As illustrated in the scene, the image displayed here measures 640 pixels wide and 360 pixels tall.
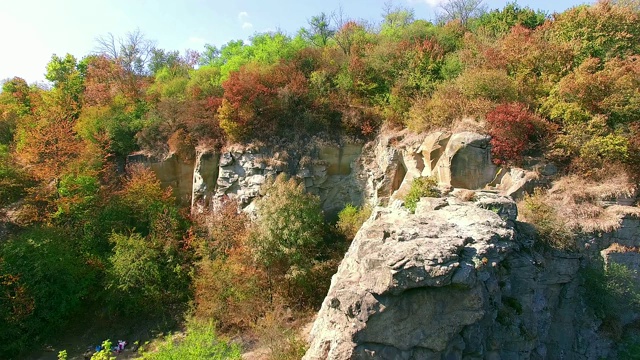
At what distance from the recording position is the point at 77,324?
20859mm

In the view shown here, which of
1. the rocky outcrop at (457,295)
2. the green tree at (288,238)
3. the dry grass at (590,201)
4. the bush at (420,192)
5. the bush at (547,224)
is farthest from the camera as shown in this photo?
the green tree at (288,238)

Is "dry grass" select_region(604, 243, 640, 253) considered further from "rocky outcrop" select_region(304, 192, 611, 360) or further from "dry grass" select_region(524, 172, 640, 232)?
"rocky outcrop" select_region(304, 192, 611, 360)

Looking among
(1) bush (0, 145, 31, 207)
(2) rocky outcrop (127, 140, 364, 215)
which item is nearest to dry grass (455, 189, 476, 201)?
(2) rocky outcrop (127, 140, 364, 215)

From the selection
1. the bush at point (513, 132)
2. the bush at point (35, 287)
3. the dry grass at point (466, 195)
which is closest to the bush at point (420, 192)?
the dry grass at point (466, 195)

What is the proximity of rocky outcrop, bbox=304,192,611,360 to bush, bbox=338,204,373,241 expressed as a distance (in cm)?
722

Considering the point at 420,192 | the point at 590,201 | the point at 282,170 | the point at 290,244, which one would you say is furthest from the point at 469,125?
the point at 282,170

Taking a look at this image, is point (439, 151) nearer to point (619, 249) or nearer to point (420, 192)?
Result: point (420, 192)

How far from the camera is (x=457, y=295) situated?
9805mm

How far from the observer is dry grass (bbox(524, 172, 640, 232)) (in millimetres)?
13742

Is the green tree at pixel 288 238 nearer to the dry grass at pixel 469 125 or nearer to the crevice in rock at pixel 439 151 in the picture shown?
the crevice in rock at pixel 439 151

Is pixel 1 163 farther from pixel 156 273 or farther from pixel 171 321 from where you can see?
pixel 171 321

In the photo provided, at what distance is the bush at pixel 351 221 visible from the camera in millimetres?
20484

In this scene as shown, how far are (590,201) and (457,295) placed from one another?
8.22 metres

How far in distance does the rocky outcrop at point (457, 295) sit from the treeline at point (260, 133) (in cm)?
529
